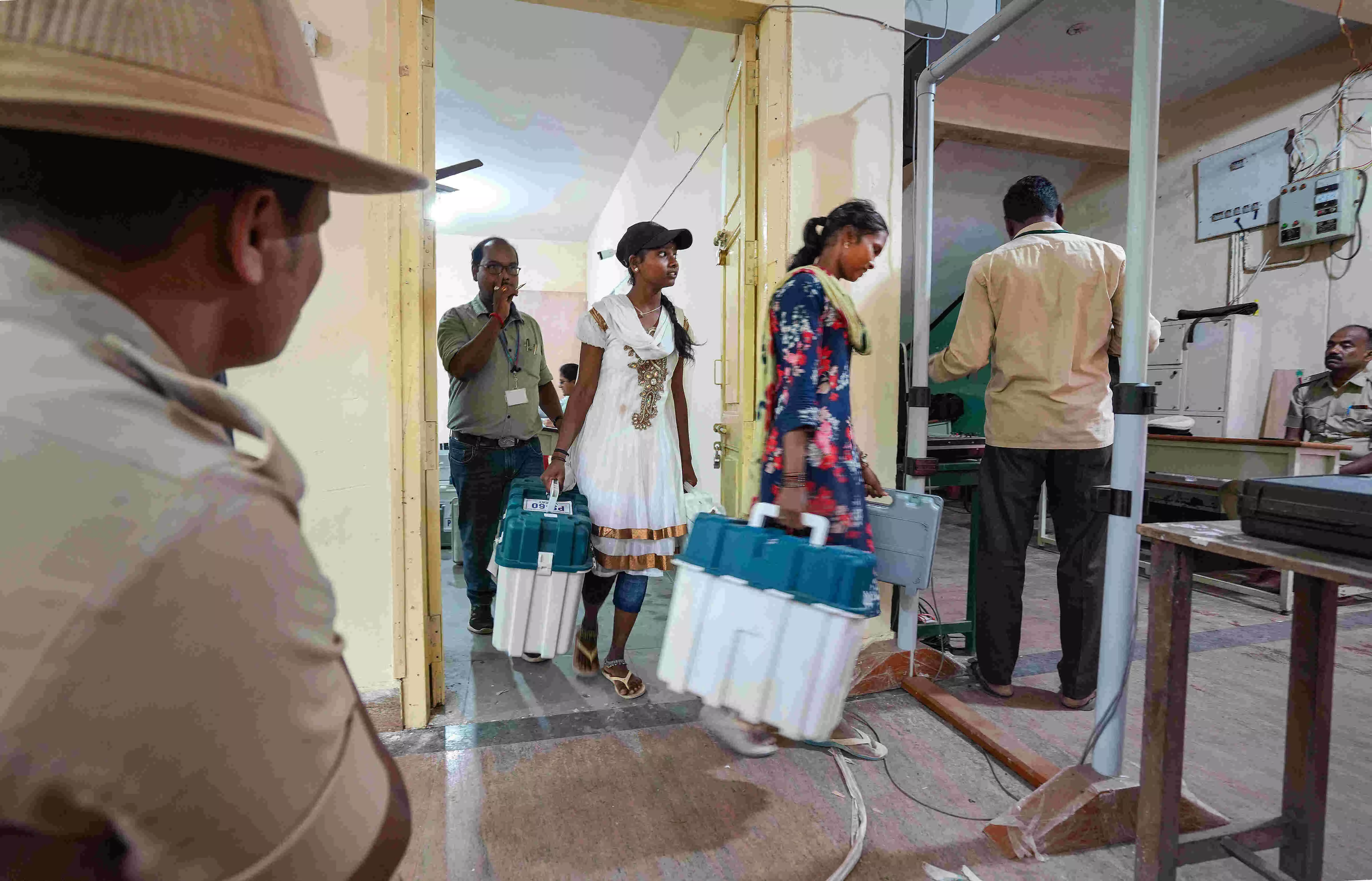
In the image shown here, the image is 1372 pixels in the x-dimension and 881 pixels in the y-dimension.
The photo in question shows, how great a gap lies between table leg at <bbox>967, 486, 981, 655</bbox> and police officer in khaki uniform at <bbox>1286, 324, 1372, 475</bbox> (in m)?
2.79

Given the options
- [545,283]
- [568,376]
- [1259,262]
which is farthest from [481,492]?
[545,283]

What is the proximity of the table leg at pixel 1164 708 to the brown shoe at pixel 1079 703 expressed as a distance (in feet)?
3.24

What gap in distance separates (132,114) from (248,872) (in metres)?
0.39

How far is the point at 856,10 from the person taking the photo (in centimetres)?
244

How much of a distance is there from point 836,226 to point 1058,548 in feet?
4.90

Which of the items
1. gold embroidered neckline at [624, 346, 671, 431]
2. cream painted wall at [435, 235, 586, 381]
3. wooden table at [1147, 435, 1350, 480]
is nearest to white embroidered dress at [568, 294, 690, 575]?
gold embroidered neckline at [624, 346, 671, 431]

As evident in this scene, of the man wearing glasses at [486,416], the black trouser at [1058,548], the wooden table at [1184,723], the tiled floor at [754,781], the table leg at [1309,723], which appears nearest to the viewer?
the wooden table at [1184,723]

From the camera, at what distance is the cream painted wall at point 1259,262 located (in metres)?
4.52

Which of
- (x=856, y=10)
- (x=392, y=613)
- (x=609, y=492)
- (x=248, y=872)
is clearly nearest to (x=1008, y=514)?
(x=609, y=492)

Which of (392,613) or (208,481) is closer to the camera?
(208,481)

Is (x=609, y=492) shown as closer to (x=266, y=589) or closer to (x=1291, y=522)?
(x=1291, y=522)

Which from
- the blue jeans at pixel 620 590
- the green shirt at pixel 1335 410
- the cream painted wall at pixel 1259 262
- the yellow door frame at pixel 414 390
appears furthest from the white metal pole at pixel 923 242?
the green shirt at pixel 1335 410

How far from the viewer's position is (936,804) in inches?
70.3

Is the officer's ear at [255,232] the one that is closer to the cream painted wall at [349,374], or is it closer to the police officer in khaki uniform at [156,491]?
the police officer in khaki uniform at [156,491]
